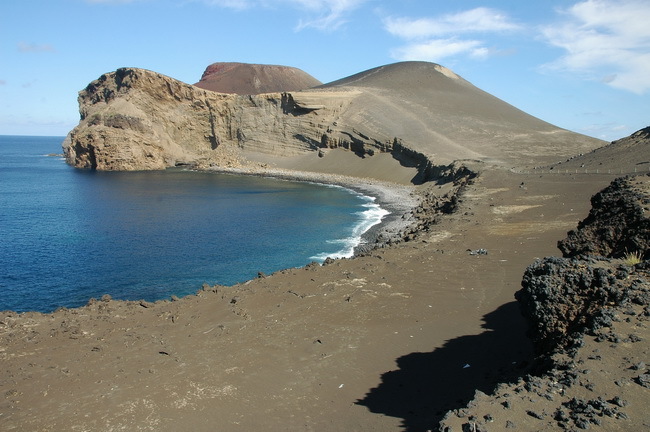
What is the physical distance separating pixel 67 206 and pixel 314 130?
42.4m

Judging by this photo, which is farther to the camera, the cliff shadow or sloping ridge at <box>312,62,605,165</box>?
sloping ridge at <box>312,62,605,165</box>

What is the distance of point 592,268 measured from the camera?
8.37m

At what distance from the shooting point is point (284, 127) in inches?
3172

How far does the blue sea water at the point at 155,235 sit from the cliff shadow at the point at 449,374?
43.4 feet

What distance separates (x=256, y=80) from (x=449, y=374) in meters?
162

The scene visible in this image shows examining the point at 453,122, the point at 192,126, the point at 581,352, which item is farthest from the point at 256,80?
the point at 581,352

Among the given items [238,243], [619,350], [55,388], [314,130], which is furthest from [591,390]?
[314,130]

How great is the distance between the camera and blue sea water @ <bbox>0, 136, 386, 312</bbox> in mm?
22562

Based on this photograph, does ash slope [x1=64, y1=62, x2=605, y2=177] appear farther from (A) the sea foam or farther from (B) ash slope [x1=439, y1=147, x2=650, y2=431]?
(B) ash slope [x1=439, y1=147, x2=650, y2=431]

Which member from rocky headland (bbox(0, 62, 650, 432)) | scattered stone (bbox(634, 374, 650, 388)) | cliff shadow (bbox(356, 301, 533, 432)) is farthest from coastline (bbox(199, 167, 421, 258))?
scattered stone (bbox(634, 374, 650, 388))

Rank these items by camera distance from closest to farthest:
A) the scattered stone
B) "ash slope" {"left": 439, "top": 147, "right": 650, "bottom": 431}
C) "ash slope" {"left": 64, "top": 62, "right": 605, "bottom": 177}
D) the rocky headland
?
"ash slope" {"left": 439, "top": 147, "right": 650, "bottom": 431}, the scattered stone, the rocky headland, "ash slope" {"left": 64, "top": 62, "right": 605, "bottom": 177}

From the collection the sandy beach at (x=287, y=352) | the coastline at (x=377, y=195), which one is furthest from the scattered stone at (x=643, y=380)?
the coastline at (x=377, y=195)

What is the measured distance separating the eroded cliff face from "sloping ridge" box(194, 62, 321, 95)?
7677cm

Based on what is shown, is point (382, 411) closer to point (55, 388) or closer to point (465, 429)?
point (465, 429)
